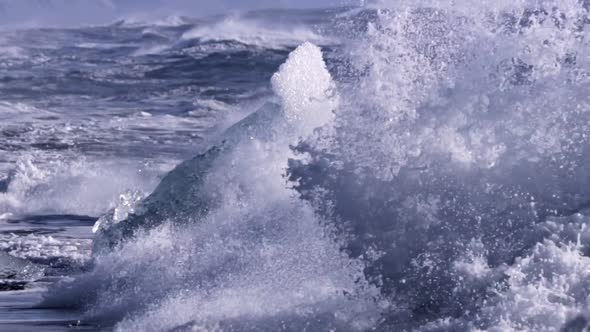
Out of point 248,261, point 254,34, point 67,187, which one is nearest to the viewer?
point 248,261

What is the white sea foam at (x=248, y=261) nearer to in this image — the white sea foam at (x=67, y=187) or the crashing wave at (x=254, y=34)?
the white sea foam at (x=67, y=187)

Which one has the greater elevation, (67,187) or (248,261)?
(67,187)

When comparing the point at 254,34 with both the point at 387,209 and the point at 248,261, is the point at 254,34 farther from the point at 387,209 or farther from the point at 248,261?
the point at 387,209

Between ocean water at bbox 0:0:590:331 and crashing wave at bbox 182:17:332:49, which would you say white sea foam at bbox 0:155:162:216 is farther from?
crashing wave at bbox 182:17:332:49

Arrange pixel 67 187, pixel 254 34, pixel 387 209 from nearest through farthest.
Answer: pixel 387 209 → pixel 67 187 → pixel 254 34

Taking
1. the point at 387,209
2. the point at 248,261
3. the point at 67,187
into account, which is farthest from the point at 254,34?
the point at 387,209

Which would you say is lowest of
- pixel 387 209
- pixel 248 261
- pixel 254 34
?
pixel 387 209

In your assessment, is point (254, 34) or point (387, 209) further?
point (254, 34)

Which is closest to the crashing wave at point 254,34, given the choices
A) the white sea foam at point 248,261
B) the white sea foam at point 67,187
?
the white sea foam at point 67,187

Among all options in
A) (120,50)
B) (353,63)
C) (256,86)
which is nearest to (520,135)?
(353,63)

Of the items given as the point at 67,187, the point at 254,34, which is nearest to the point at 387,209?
the point at 67,187

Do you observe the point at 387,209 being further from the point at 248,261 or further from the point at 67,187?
the point at 67,187

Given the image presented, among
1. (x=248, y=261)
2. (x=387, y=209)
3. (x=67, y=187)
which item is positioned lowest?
(x=387, y=209)

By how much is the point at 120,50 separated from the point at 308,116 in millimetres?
29976
